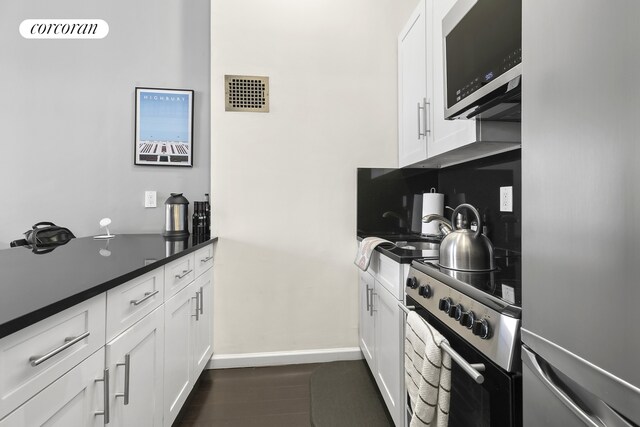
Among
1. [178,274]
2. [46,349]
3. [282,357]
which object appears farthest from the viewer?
[282,357]

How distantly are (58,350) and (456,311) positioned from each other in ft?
3.29

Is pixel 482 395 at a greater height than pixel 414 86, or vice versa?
pixel 414 86

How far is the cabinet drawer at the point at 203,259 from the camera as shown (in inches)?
72.3

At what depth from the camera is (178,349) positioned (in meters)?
→ 1.50

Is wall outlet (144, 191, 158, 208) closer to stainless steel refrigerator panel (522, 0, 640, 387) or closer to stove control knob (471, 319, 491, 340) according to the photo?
stove control knob (471, 319, 491, 340)

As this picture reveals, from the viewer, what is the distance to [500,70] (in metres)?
1.06

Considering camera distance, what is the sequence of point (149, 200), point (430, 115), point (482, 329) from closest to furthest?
point (482, 329) < point (430, 115) < point (149, 200)

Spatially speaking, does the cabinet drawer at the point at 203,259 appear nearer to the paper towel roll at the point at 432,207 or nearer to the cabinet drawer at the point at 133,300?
the cabinet drawer at the point at 133,300

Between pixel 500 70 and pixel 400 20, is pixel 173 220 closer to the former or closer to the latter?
pixel 500 70

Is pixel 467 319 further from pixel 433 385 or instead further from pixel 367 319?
pixel 367 319

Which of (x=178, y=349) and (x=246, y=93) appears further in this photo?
(x=246, y=93)

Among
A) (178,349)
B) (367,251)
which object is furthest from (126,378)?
(367,251)

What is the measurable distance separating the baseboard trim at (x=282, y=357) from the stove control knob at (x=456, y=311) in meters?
1.48

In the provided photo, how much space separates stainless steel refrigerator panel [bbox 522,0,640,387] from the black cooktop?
165 mm
